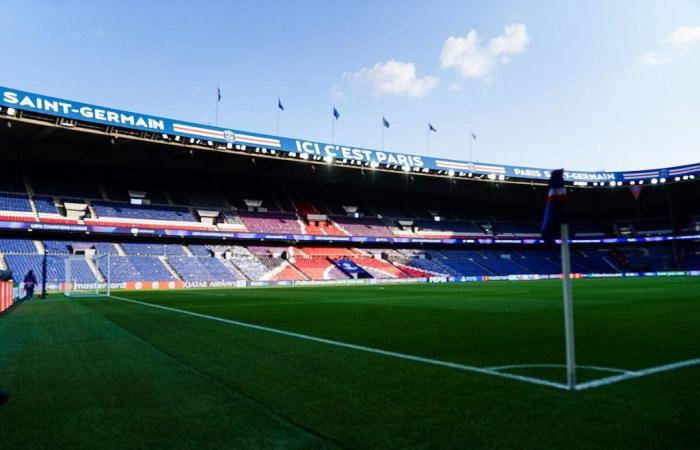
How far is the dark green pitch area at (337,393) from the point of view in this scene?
11.1 ft

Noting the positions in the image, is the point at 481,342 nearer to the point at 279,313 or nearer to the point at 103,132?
the point at 279,313

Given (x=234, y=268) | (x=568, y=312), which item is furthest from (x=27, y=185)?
(x=568, y=312)

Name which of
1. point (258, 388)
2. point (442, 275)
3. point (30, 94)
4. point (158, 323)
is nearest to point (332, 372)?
point (258, 388)

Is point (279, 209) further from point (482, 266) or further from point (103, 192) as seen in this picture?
point (482, 266)

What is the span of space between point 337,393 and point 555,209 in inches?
107

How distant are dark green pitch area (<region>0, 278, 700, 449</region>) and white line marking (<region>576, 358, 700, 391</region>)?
0.12 meters

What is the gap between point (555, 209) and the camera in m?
4.57

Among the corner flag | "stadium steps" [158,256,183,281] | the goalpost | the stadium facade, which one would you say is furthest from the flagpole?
"stadium steps" [158,256,183,281]

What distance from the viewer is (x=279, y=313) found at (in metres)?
14.4

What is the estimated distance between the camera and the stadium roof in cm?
3184

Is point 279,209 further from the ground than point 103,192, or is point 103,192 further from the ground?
point 103,192

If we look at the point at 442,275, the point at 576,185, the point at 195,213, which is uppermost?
the point at 576,185

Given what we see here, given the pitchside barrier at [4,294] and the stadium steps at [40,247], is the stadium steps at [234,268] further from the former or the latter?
the pitchside barrier at [4,294]

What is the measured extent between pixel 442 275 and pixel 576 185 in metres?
21.0
